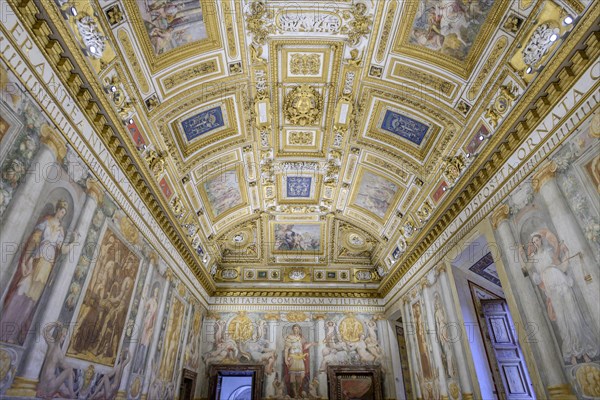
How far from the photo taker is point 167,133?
9422mm

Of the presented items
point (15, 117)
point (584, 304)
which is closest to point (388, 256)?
point (584, 304)

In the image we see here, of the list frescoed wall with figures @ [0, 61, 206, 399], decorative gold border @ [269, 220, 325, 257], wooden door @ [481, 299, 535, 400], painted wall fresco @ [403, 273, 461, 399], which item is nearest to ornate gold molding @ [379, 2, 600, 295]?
painted wall fresco @ [403, 273, 461, 399]

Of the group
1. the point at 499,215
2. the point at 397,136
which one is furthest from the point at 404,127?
the point at 499,215

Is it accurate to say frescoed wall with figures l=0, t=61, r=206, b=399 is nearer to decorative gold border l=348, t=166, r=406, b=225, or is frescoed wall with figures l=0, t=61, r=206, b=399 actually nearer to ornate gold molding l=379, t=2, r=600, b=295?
decorative gold border l=348, t=166, r=406, b=225

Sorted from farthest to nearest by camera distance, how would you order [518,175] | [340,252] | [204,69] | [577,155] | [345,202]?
[340,252]
[345,202]
[204,69]
[518,175]
[577,155]

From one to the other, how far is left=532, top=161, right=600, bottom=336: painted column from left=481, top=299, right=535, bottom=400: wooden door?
15.5 feet

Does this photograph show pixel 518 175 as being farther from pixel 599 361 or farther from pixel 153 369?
pixel 153 369

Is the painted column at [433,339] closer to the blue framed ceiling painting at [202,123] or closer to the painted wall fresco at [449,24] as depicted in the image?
the painted wall fresco at [449,24]

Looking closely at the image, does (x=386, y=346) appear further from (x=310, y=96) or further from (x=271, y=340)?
(x=310, y=96)

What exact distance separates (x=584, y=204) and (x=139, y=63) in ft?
29.0

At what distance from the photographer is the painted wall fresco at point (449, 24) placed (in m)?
7.09

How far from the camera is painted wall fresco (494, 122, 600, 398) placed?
5.25m

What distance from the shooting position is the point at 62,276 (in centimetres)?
571

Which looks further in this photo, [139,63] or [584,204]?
[139,63]
